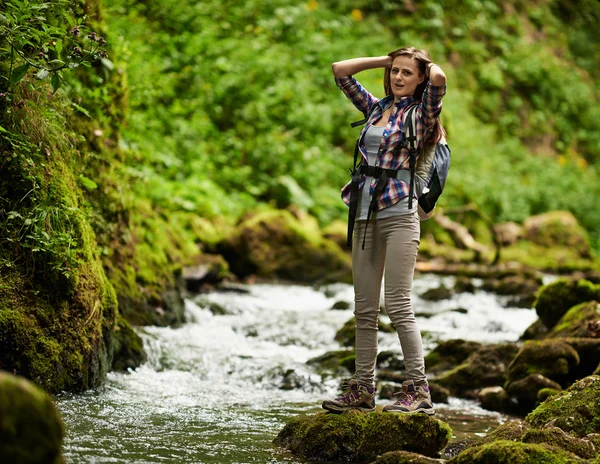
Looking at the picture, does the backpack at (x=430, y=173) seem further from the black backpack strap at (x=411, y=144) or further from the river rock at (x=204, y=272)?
the river rock at (x=204, y=272)

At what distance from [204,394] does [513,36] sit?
2845 centimetres

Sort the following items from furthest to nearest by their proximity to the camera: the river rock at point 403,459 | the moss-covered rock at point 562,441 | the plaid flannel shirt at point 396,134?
the plaid flannel shirt at point 396,134, the moss-covered rock at point 562,441, the river rock at point 403,459

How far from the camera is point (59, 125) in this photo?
19.9ft

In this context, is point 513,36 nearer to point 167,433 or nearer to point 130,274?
point 130,274

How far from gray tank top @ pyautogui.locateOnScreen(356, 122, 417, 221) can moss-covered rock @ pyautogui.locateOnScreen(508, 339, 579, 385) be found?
3235 millimetres

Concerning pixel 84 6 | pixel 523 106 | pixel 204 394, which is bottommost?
pixel 204 394

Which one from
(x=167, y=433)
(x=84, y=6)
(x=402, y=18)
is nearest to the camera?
(x=167, y=433)

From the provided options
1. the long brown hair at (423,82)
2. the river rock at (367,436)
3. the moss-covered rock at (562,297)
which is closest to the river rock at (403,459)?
the river rock at (367,436)

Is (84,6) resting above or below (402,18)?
below

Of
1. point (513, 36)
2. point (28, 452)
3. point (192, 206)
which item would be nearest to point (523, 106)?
point (513, 36)

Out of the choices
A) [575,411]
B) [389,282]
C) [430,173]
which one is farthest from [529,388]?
[430,173]

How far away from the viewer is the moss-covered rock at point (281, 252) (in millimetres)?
14680

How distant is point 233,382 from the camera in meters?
7.13

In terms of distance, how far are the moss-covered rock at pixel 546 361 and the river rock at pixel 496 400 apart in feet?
0.75
